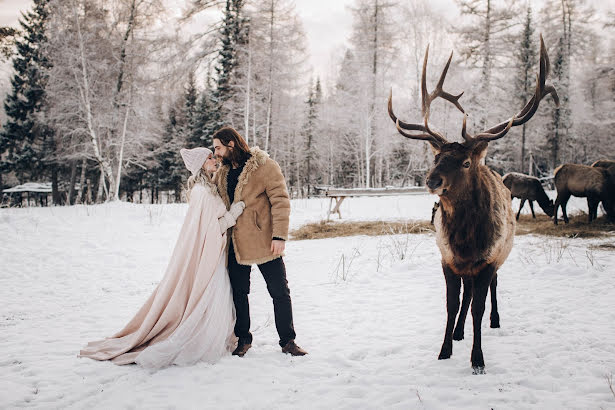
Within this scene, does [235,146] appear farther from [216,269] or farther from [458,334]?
[458,334]

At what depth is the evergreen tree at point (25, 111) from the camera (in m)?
22.0

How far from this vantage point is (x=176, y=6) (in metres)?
16.1

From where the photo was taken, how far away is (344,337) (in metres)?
3.44

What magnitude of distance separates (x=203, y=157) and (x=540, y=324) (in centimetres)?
381

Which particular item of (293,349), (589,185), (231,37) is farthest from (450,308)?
(231,37)

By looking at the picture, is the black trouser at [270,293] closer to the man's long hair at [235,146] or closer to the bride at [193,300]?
the bride at [193,300]

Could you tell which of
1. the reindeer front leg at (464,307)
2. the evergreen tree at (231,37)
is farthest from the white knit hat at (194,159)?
the evergreen tree at (231,37)

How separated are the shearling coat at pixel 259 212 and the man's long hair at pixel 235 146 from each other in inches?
4.8

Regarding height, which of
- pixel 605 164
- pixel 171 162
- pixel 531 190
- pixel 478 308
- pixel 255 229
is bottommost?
pixel 478 308

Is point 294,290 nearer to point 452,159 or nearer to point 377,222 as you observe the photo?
point 452,159

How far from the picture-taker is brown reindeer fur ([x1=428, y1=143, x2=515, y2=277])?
2.68 metres

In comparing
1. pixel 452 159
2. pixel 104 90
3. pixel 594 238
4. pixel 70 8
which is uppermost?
pixel 70 8

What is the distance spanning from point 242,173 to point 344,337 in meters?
1.97

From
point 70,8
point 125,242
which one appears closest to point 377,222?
point 125,242
